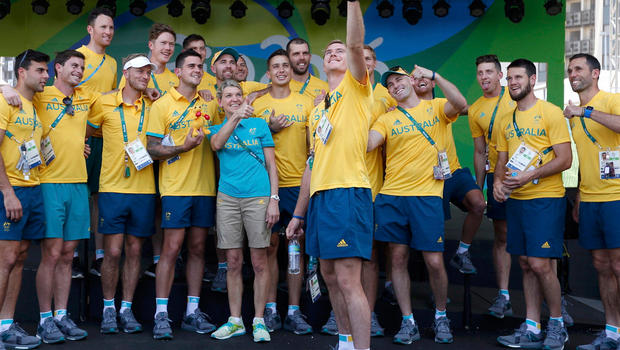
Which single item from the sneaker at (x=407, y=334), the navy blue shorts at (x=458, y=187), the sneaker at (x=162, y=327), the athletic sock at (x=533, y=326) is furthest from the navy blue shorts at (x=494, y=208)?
the sneaker at (x=162, y=327)

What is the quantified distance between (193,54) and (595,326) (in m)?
3.67

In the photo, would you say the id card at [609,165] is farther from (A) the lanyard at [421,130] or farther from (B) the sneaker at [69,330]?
(B) the sneaker at [69,330]

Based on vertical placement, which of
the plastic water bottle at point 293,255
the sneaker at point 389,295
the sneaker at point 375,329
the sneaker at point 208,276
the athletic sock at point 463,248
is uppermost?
the plastic water bottle at point 293,255

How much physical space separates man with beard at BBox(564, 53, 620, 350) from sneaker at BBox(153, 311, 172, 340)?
2.76m

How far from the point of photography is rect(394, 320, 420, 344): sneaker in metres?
4.13

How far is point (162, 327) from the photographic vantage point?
4.16 m

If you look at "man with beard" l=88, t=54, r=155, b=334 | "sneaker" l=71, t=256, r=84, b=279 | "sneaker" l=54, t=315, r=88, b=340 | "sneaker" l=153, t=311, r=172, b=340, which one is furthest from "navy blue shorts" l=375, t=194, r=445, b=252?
"sneaker" l=71, t=256, r=84, b=279

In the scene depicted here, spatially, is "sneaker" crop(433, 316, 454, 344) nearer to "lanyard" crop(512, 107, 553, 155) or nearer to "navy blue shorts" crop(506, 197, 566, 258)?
"navy blue shorts" crop(506, 197, 566, 258)

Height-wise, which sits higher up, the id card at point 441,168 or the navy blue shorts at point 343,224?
the id card at point 441,168

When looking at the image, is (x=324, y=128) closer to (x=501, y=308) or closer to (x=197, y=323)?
(x=197, y=323)

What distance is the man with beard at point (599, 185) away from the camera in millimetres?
4086

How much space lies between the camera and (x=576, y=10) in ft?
121

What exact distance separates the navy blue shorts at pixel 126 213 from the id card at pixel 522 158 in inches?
99.6

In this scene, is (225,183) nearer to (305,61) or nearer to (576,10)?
(305,61)
